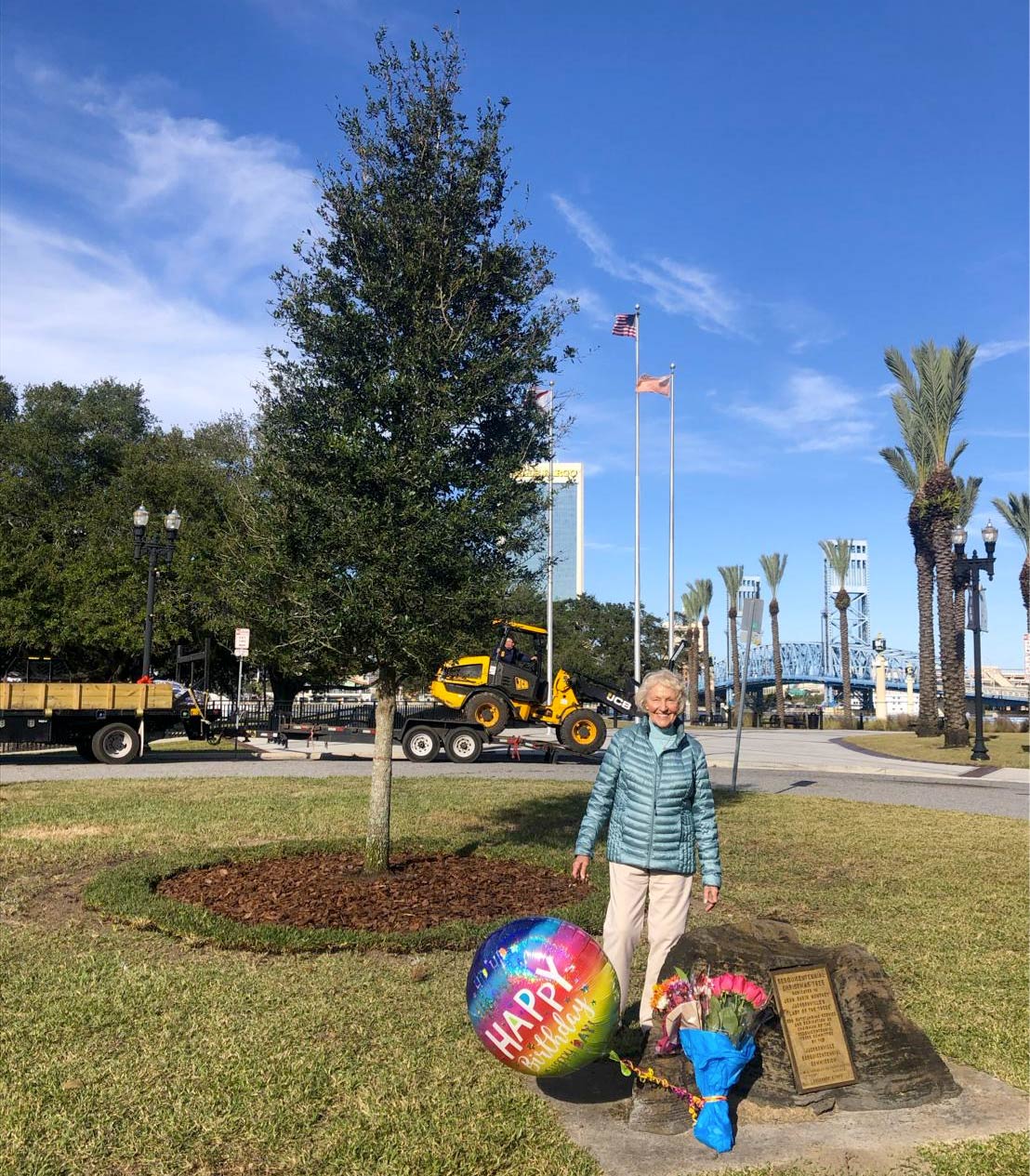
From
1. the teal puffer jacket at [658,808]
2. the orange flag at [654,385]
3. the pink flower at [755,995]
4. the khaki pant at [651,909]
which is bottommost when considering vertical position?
the pink flower at [755,995]

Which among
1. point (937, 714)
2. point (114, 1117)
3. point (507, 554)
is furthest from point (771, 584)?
point (114, 1117)

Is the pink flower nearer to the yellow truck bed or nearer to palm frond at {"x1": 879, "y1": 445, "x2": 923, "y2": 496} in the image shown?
the yellow truck bed

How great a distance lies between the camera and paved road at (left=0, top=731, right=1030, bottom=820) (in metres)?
16.6

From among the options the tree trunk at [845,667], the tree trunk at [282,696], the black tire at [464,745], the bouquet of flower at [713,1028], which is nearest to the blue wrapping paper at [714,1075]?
the bouquet of flower at [713,1028]

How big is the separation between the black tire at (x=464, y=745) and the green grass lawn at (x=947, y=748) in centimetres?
1289

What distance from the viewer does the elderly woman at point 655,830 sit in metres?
4.69

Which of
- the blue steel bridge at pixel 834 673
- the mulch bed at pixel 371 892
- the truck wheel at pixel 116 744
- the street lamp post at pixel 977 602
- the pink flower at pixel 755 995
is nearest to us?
the pink flower at pixel 755 995

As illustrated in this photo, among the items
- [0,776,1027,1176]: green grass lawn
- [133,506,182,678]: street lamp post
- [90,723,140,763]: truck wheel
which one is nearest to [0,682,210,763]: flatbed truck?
[90,723,140,763]: truck wheel

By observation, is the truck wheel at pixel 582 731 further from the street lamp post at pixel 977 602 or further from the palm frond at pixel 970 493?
the palm frond at pixel 970 493

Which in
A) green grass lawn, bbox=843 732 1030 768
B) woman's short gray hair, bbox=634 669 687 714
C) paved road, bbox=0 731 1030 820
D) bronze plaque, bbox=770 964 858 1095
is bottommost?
green grass lawn, bbox=843 732 1030 768

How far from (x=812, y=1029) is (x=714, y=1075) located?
67cm

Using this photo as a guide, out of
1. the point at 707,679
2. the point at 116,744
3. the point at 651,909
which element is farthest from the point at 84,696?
the point at 707,679

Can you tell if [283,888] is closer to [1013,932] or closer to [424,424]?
[424,424]

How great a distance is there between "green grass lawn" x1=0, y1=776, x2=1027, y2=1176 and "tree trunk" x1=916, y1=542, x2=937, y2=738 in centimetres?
2642
